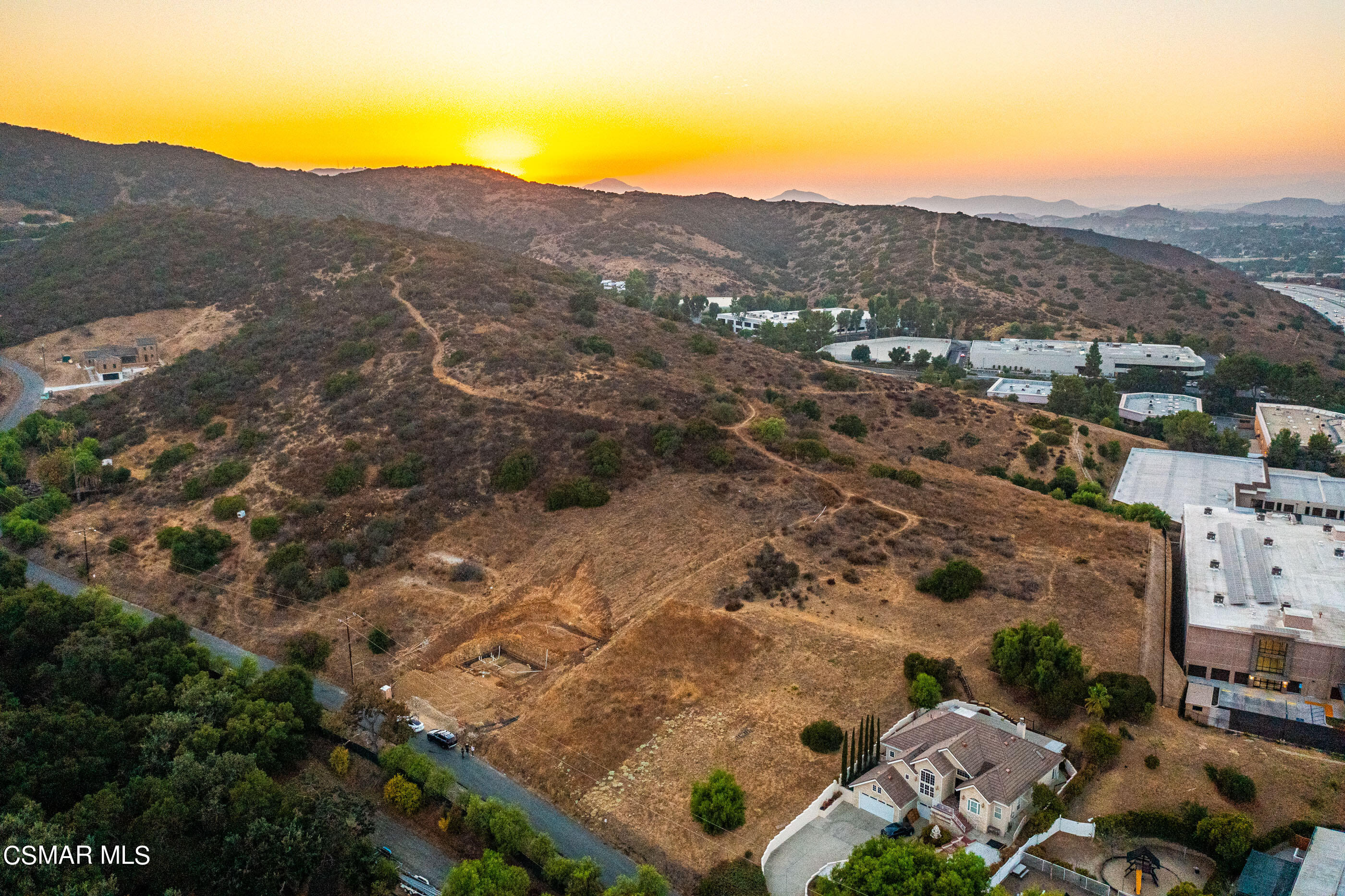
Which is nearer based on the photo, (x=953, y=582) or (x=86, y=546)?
(x=953, y=582)

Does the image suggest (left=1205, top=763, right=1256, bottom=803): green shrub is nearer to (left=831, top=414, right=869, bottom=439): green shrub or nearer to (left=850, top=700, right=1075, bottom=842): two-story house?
(left=850, top=700, right=1075, bottom=842): two-story house

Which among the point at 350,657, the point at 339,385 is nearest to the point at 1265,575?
the point at 350,657

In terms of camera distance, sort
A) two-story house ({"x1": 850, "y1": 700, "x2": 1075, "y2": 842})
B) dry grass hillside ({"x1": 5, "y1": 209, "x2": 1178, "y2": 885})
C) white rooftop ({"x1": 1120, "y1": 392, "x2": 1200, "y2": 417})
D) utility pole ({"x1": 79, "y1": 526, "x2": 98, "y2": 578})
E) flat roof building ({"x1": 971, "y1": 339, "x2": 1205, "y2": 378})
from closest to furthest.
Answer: two-story house ({"x1": 850, "y1": 700, "x2": 1075, "y2": 842}) < dry grass hillside ({"x1": 5, "y1": 209, "x2": 1178, "y2": 885}) < utility pole ({"x1": 79, "y1": 526, "x2": 98, "y2": 578}) < white rooftop ({"x1": 1120, "y1": 392, "x2": 1200, "y2": 417}) < flat roof building ({"x1": 971, "y1": 339, "x2": 1205, "y2": 378})

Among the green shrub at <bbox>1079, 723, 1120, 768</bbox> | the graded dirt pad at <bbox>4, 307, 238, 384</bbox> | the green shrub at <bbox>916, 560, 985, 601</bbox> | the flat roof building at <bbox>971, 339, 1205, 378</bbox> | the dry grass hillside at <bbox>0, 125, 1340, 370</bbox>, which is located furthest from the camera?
the dry grass hillside at <bbox>0, 125, 1340, 370</bbox>

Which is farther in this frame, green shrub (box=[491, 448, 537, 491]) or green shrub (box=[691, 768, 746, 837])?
green shrub (box=[491, 448, 537, 491])

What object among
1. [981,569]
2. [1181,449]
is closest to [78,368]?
[981,569]

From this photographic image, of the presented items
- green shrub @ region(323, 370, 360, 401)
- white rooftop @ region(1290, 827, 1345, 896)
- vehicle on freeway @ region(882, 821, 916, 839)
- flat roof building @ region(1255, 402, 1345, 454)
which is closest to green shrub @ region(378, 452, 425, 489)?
green shrub @ region(323, 370, 360, 401)

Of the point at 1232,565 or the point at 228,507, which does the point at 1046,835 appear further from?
the point at 228,507
